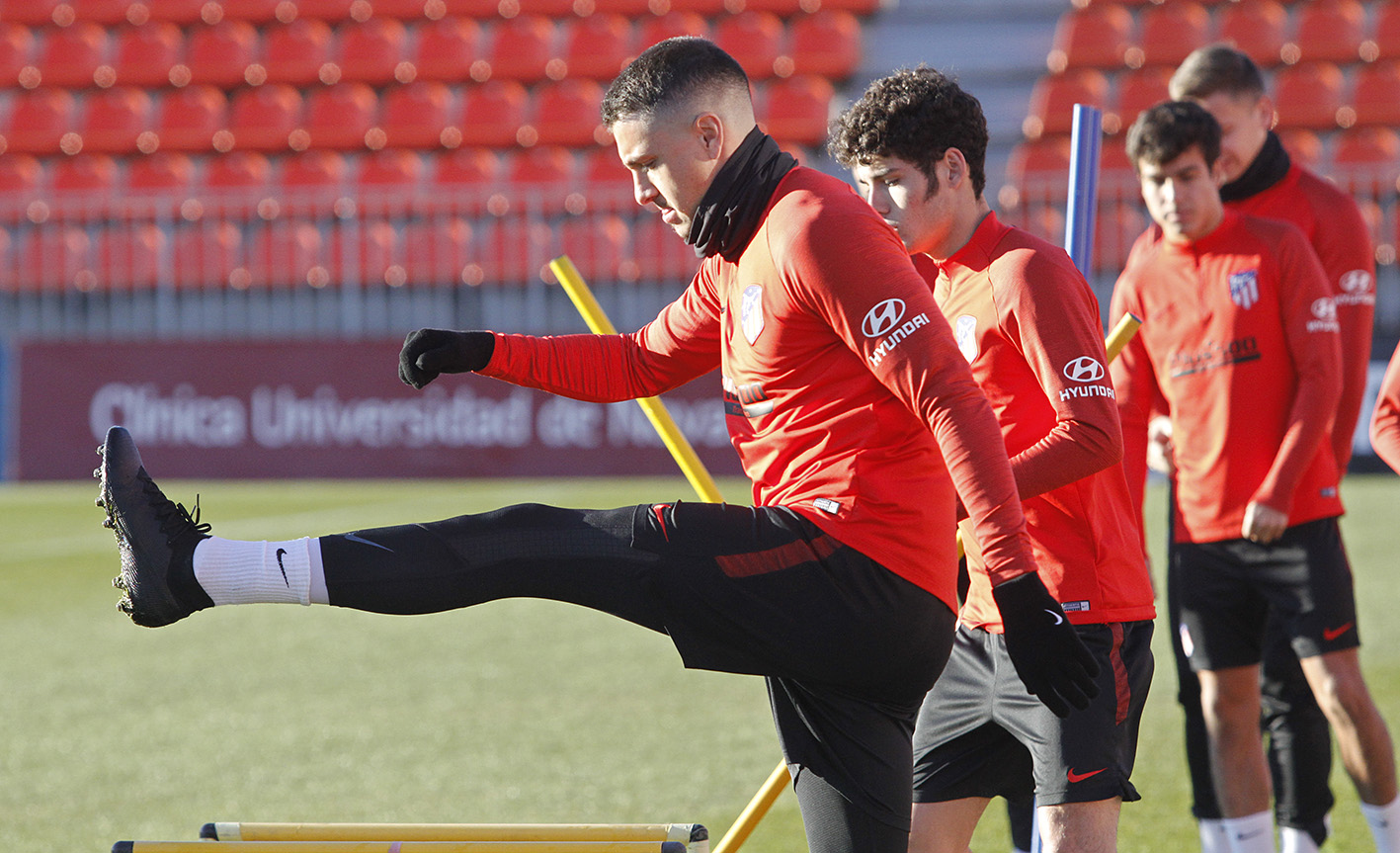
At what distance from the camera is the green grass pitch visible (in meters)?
4.18

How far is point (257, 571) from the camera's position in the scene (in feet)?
6.68

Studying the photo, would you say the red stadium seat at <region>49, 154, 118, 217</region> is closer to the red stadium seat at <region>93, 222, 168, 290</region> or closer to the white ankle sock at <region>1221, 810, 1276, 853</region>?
the red stadium seat at <region>93, 222, 168, 290</region>

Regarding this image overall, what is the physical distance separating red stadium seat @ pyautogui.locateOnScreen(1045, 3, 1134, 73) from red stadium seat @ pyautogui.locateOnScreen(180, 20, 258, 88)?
369 inches

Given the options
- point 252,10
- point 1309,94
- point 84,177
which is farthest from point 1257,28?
point 84,177

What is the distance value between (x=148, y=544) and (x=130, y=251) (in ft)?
43.0

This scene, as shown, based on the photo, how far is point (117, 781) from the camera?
453 cm

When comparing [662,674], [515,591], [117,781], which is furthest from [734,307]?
[662,674]

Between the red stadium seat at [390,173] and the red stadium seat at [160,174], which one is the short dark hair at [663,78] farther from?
the red stadium seat at [160,174]

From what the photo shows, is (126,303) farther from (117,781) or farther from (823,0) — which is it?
(117,781)

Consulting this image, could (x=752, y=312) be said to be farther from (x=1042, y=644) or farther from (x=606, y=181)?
(x=606, y=181)

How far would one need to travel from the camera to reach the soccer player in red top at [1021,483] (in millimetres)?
2373

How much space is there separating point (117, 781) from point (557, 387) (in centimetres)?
283

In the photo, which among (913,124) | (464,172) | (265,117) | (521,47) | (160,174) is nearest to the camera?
(913,124)

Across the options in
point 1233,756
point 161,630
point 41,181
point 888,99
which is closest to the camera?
point 888,99
